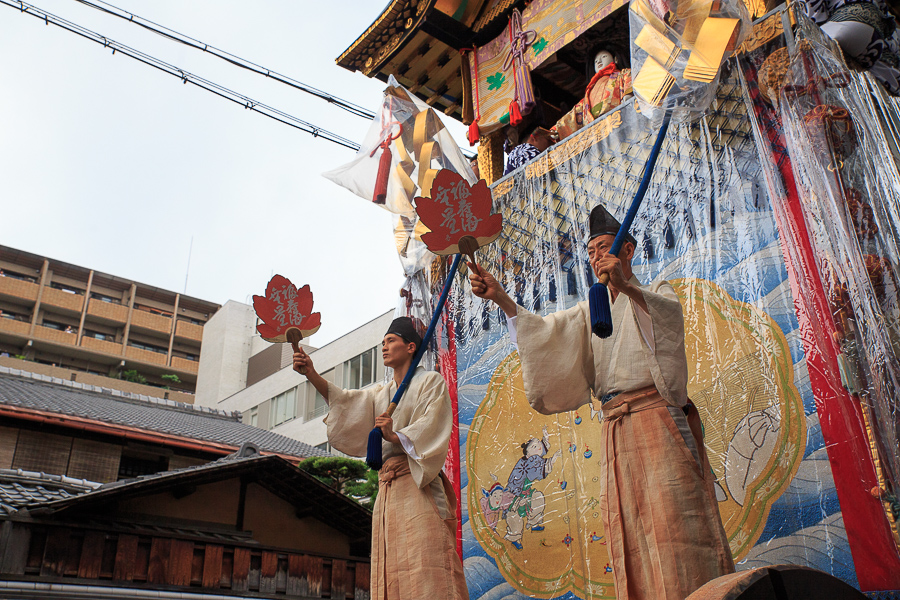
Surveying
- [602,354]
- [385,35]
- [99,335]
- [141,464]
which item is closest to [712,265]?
[602,354]

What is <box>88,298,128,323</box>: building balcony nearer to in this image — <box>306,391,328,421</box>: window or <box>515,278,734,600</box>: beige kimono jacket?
<box>306,391,328,421</box>: window

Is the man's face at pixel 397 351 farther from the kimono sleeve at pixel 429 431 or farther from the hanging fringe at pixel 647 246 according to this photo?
the hanging fringe at pixel 647 246

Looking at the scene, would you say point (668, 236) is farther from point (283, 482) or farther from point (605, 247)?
point (283, 482)

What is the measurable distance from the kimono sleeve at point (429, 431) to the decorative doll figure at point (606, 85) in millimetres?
2966

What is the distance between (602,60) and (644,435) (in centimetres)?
428

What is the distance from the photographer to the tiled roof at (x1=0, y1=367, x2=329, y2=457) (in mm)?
12898

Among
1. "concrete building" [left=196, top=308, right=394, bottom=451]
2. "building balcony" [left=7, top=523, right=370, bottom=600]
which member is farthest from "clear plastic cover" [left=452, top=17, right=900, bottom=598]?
"concrete building" [left=196, top=308, right=394, bottom=451]

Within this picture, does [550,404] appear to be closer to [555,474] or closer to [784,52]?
[555,474]

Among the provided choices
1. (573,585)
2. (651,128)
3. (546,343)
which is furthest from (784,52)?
(573,585)

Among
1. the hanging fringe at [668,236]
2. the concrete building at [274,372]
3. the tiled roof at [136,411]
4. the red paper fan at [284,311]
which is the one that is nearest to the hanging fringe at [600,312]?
the hanging fringe at [668,236]

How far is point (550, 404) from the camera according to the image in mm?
3863

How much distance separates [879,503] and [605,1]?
486 cm

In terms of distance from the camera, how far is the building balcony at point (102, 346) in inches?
1372

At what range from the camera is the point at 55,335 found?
34.0 meters
